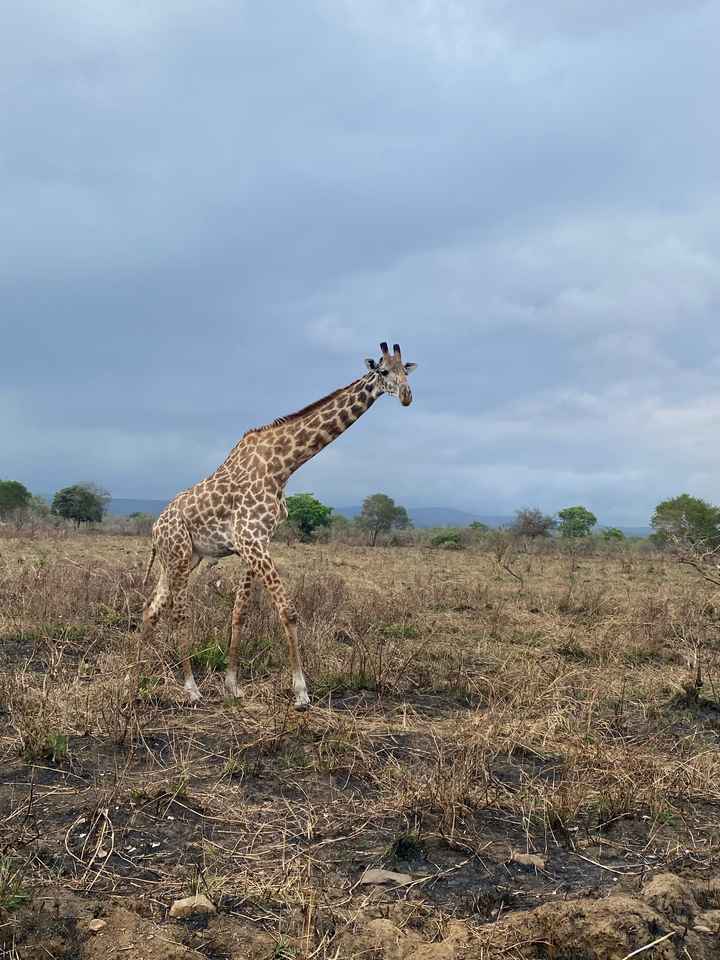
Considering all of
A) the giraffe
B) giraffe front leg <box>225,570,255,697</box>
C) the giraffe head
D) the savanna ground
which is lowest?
the savanna ground

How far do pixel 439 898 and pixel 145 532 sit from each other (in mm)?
33841

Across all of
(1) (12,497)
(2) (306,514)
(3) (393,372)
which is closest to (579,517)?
(2) (306,514)

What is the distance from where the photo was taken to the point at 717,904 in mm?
3504

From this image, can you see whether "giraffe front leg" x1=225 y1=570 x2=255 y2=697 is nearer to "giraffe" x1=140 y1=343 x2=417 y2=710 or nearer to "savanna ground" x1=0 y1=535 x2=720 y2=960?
"giraffe" x1=140 y1=343 x2=417 y2=710

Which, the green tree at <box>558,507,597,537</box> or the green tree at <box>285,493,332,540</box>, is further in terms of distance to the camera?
the green tree at <box>558,507,597,537</box>

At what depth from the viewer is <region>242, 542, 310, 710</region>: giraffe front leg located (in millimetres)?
6488

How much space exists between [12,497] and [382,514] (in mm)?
21956

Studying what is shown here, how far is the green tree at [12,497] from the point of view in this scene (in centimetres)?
4342

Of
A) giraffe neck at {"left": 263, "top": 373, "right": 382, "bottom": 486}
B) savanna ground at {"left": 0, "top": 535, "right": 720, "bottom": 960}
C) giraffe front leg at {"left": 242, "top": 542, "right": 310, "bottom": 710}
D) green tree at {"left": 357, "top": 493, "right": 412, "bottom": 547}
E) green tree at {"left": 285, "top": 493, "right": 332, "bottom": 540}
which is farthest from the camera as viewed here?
green tree at {"left": 357, "top": 493, "right": 412, "bottom": 547}

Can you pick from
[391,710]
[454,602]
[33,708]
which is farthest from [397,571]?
[33,708]

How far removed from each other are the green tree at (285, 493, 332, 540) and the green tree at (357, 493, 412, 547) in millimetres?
11582

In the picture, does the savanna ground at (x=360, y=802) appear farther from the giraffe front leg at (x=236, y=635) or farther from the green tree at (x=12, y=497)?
the green tree at (x=12, y=497)

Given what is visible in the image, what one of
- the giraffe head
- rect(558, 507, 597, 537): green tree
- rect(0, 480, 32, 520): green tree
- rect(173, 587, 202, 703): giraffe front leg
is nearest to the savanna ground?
rect(173, 587, 202, 703): giraffe front leg

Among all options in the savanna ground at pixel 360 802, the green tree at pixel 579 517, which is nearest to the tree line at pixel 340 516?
the green tree at pixel 579 517
